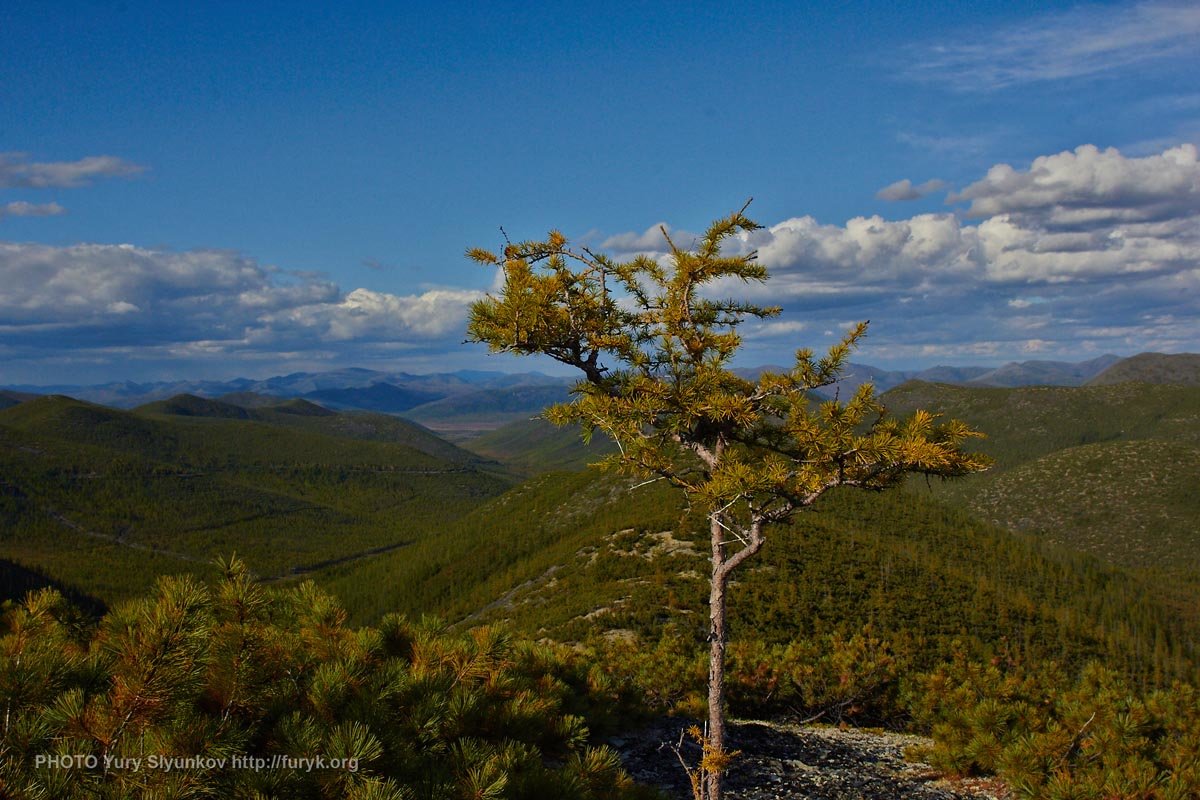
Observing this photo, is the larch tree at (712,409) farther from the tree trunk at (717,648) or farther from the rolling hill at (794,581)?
the rolling hill at (794,581)

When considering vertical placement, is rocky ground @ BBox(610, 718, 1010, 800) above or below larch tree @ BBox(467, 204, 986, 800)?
below

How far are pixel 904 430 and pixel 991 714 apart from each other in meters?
8.21

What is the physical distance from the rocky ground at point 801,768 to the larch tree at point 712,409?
3155 mm

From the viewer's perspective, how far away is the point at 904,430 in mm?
8211

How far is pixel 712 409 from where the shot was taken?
840 cm

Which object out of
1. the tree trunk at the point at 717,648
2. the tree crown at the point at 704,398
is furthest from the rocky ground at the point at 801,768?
the tree crown at the point at 704,398

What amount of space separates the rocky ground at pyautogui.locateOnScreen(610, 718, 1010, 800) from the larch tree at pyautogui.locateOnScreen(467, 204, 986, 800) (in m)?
3.16

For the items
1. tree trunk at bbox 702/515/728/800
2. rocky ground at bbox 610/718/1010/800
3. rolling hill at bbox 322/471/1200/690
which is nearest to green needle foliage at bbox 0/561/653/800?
tree trunk at bbox 702/515/728/800

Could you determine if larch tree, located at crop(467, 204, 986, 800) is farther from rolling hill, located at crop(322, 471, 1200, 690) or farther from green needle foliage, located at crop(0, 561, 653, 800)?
rolling hill, located at crop(322, 471, 1200, 690)

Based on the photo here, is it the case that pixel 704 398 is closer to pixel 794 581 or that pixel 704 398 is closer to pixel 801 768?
pixel 801 768

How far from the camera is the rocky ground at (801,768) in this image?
12.1 metres

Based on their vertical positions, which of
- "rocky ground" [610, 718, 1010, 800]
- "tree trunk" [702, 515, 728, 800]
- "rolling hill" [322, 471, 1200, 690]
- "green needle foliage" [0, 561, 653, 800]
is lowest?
"rolling hill" [322, 471, 1200, 690]

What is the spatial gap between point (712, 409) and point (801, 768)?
905cm

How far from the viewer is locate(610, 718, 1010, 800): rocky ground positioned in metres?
12.1
